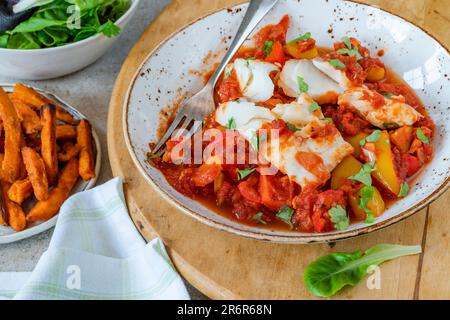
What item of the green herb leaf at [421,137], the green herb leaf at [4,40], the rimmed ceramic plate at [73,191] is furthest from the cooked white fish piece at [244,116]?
the green herb leaf at [4,40]

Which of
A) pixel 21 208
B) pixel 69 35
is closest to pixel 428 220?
Result: pixel 21 208

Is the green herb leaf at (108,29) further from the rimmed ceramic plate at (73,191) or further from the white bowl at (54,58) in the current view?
the rimmed ceramic plate at (73,191)

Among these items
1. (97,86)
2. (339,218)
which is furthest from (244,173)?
(97,86)

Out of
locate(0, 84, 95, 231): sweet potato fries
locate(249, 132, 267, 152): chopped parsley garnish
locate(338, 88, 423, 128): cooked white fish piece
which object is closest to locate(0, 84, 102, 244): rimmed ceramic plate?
locate(0, 84, 95, 231): sweet potato fries

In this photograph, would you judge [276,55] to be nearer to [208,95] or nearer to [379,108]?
[208,95]

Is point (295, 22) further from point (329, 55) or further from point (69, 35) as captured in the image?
point (69, 35)
